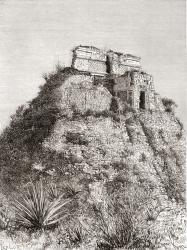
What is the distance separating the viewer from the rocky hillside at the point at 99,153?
14.0 metres

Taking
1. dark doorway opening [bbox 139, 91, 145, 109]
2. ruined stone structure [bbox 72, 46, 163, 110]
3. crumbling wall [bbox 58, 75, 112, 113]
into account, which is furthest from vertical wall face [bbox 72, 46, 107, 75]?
dark doorway opening [bbox 139, 91, 145, 109]

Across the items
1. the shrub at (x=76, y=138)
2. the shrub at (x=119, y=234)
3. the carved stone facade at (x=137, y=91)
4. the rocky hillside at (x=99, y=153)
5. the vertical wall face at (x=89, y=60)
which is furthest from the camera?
the vertical wall face at (x=89, y=60)

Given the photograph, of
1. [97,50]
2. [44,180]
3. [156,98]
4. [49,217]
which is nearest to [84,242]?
[49,217]

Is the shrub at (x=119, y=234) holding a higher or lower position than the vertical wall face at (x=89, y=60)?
lower

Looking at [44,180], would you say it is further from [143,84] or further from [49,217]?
[143,84]

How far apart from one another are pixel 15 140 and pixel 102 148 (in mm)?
4340

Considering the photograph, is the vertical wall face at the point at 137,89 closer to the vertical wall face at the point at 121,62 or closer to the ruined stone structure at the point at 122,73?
the ruined stone structure at the point at 122,73

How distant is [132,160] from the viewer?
55.3 ft

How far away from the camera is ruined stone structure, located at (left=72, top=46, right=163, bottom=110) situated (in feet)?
65.6

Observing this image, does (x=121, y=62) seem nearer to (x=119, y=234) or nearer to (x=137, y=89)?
(x=137, y=89)

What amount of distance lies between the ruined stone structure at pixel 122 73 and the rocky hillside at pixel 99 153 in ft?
2.13

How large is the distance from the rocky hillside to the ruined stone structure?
0.65 m

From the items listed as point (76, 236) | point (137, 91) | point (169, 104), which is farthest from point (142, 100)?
point (76, 236)

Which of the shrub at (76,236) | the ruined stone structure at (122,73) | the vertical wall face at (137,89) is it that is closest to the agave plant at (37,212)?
the shrub at (76,236)
